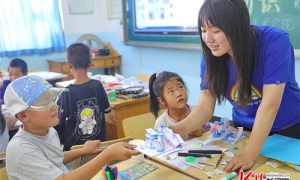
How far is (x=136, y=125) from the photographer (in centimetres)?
203

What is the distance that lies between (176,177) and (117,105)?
64.3 inches

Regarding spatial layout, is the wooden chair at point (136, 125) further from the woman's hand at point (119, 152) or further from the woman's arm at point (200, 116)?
the woman's hand at point (119, 152)

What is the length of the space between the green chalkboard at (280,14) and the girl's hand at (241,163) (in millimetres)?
1818

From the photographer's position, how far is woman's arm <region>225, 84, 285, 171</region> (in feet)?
4.17

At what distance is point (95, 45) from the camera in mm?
5262

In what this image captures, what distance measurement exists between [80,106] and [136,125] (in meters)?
0.62

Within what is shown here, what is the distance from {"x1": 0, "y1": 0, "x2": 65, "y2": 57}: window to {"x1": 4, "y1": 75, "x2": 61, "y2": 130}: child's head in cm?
364

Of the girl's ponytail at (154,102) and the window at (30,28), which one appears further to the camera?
the window at (30,28)

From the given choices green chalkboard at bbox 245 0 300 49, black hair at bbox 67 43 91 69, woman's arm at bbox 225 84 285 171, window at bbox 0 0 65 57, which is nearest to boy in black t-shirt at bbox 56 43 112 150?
black hair at bbox 67 43 91 69

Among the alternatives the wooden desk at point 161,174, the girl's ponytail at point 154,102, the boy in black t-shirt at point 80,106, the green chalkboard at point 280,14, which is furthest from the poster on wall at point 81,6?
the wooden desk at point 161,174

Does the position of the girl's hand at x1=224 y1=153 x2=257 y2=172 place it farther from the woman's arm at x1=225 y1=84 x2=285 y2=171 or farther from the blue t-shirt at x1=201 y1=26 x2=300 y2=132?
the blue t-shirt at x1=201 y1=26 x2=300 y2=132

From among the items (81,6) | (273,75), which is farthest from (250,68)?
(81,6)

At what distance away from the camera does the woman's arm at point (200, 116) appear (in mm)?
1602

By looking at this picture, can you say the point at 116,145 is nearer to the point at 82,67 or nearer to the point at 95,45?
the point at 82,67
